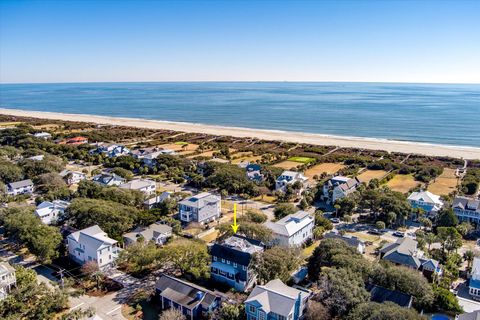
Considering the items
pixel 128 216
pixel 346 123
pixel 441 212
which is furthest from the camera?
pixel 346 123

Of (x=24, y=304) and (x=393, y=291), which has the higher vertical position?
(x=393, y=291)

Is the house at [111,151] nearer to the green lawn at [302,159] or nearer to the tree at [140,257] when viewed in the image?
the green lawn at [302,159]

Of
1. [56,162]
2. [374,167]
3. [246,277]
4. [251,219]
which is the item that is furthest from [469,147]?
[56,162]

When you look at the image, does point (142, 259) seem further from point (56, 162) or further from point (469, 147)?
point (469, 147)

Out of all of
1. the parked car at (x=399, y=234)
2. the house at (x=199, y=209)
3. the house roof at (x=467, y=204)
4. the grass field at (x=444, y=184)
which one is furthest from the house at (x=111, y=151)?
the house roof at (x=467, y=204)

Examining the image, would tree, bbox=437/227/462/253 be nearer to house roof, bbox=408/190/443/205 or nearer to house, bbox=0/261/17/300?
house roof, bbox=408/190/443/205

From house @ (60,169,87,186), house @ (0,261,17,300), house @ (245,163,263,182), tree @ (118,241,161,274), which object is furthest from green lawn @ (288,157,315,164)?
house @ (0,261,17,300)

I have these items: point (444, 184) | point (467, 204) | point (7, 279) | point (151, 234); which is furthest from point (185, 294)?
point (444, 184)
